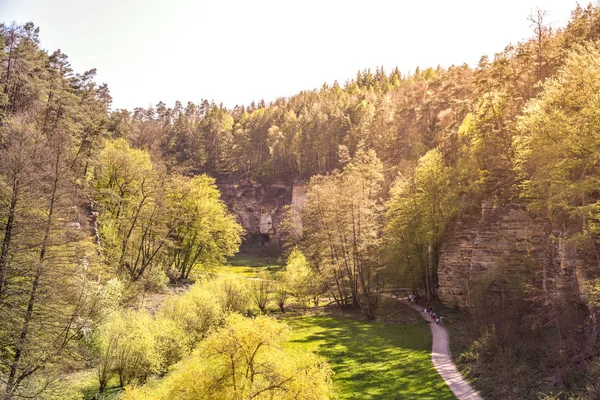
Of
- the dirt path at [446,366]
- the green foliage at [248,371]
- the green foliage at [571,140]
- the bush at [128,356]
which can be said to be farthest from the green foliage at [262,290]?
the green foliage at [248,371]

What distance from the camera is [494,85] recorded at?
90.3 ft

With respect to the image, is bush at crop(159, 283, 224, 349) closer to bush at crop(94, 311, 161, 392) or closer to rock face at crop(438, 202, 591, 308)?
bush at crop(94, 311, 161, 392)

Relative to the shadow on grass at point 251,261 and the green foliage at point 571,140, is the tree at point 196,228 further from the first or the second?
the green foliage at point 571,140

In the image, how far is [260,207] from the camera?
79.0 metres

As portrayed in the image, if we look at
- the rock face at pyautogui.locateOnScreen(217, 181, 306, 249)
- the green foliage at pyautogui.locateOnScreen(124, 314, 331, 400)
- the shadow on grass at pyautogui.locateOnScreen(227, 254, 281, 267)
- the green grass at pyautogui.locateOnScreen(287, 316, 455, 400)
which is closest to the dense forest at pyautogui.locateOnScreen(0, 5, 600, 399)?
the green foliage at pyautogui.locateOnScreen(124, 314, 331, 400)

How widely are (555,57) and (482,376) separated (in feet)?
70.0

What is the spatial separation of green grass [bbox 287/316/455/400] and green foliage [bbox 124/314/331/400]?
23.3ft

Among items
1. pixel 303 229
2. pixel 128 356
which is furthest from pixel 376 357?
pixel 303 229

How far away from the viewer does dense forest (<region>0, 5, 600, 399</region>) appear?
14.4 metres

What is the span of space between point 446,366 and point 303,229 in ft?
63.8

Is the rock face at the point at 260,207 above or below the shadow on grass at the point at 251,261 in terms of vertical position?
above

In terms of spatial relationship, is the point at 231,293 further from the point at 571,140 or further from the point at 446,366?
the point at 571,140

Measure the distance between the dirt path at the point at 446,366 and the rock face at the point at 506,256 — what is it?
274cm

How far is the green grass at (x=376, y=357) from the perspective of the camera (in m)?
16.0
